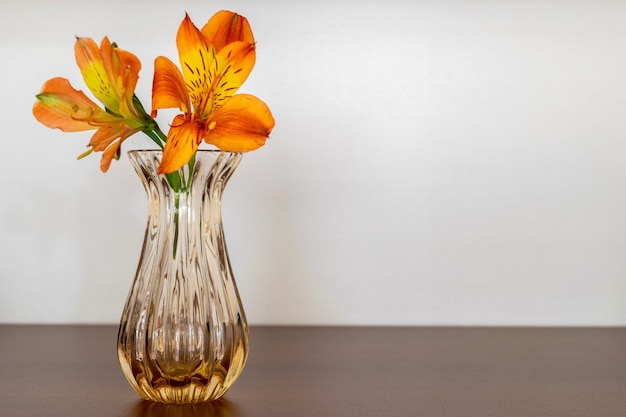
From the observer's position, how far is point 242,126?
0.68 metres

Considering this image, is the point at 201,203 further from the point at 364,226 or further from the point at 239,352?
the point at 364,226

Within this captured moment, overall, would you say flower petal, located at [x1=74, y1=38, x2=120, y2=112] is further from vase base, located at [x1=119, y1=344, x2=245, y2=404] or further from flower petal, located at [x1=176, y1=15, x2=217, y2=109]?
vase base, located at [x1=119, y1=344, x2=245, y2=404]

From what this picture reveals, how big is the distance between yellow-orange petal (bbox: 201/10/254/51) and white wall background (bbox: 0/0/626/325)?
0.43 metres

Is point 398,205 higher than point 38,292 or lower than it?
higher

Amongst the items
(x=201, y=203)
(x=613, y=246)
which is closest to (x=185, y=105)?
(x=201, y=203)

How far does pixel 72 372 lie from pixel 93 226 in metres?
0.33

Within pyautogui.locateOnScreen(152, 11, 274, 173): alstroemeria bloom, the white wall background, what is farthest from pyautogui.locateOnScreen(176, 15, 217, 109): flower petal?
the white wall background

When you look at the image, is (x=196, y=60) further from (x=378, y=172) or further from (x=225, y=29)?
(x=378, y=172)

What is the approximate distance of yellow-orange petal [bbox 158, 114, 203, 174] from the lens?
652 mm

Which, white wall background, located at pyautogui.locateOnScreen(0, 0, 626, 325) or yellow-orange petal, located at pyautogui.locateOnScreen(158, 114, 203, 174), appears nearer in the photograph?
yellow-orange petal, located at pyautogui.locateOnScreen(158, 114, 203, 174)

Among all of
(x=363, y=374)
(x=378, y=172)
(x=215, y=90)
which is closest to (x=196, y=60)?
(x=215, y=90)

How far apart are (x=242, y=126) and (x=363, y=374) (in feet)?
0.98

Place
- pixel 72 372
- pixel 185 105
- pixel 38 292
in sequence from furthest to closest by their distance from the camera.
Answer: pixel 38 292 < pixel 72 372 < pixel 185 105

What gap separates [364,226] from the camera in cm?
113
